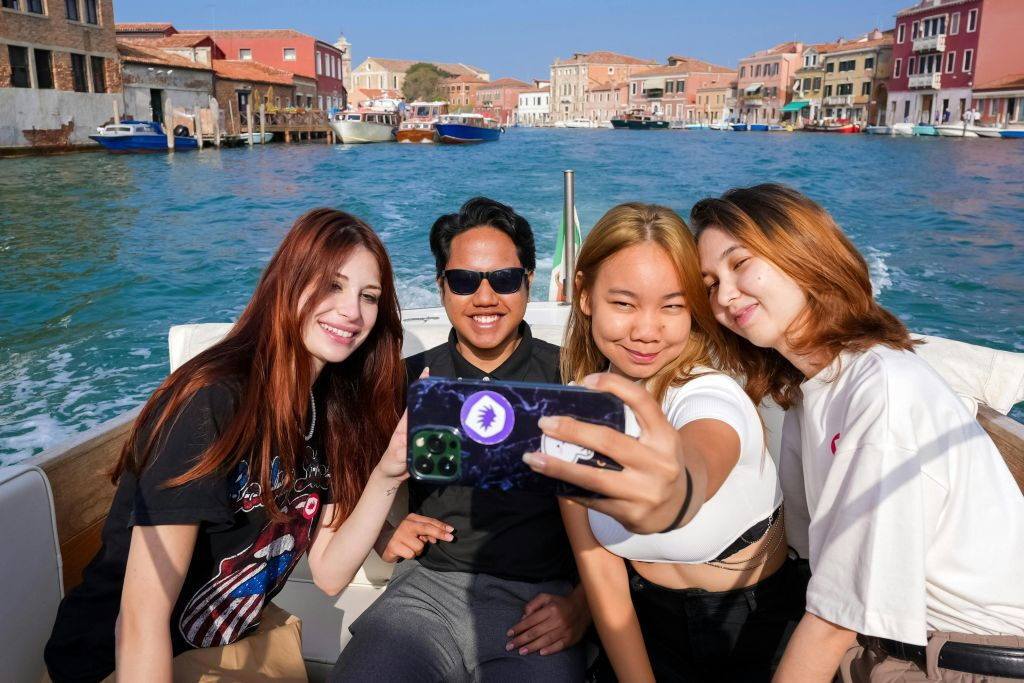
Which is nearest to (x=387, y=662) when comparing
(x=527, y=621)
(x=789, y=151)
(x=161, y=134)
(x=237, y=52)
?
(x=527, y=621)

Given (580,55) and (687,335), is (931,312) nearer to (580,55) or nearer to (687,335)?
(687,335)

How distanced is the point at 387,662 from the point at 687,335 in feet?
2.98

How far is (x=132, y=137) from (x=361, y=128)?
539 inches

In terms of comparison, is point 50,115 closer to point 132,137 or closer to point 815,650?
point 132,137

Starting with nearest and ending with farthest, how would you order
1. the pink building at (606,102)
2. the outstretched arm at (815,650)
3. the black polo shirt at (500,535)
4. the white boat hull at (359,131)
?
the outstretched arm at (815,650), the black polo shirt at (500,535), the white boat hull at (359,131), the pink building at (606,102)

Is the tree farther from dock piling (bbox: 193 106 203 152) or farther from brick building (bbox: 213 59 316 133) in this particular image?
dock piling (bbox: 193 106 203 152)

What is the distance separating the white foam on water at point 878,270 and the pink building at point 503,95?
79252 mm

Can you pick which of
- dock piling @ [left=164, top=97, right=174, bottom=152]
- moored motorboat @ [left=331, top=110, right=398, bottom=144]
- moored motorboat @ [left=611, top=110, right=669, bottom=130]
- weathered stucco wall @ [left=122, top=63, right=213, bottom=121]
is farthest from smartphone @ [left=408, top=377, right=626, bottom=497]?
moored motorboat @ [left=611, top=110, right=669, bottom=130]

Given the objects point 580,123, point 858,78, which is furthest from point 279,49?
point 580,123

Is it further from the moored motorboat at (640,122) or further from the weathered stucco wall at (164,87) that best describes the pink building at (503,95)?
the weathered stucco wall at (164,87)

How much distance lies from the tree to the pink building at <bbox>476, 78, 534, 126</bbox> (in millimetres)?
16761

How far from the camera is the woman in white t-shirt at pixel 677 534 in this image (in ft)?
4.37

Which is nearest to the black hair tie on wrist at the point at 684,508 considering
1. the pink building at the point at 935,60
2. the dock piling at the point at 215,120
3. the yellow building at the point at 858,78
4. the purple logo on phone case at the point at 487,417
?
the purple logo on phone case at the point at 487,417

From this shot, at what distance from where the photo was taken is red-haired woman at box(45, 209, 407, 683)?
4.18 feet
